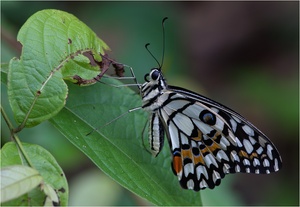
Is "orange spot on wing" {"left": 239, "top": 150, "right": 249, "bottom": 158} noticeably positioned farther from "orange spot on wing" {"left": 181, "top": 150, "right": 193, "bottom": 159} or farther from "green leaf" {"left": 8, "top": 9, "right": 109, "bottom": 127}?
"green leaf" {"left": 8, "top": 9, "right": 109, "bottom": 127}

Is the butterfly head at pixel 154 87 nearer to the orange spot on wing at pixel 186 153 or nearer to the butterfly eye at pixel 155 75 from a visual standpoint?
the butterfly eye at pixel 155 75

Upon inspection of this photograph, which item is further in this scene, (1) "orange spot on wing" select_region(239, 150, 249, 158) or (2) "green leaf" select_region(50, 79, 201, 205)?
(1) "orange spot on wing" select_region(239, 150, 249, 158)

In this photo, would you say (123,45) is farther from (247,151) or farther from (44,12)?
(44,12)

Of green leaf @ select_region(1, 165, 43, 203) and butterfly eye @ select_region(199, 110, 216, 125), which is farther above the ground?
green leaf @ select_region(1, 165, 43, 203)

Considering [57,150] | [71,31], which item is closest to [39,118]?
[71,31]

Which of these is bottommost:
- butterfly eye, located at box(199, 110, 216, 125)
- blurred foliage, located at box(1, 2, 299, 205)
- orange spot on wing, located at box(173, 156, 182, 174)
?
blurred foliage, located at box(1, 2, 299, 205)

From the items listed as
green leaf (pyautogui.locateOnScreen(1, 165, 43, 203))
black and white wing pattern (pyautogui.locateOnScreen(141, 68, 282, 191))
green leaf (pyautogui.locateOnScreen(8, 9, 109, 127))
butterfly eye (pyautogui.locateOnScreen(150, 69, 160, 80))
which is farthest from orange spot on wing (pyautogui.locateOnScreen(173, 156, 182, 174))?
green leaf (pyautogui.locateOnScreen(1, 165, 43, 203))

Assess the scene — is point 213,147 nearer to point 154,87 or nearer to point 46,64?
point 154,87
